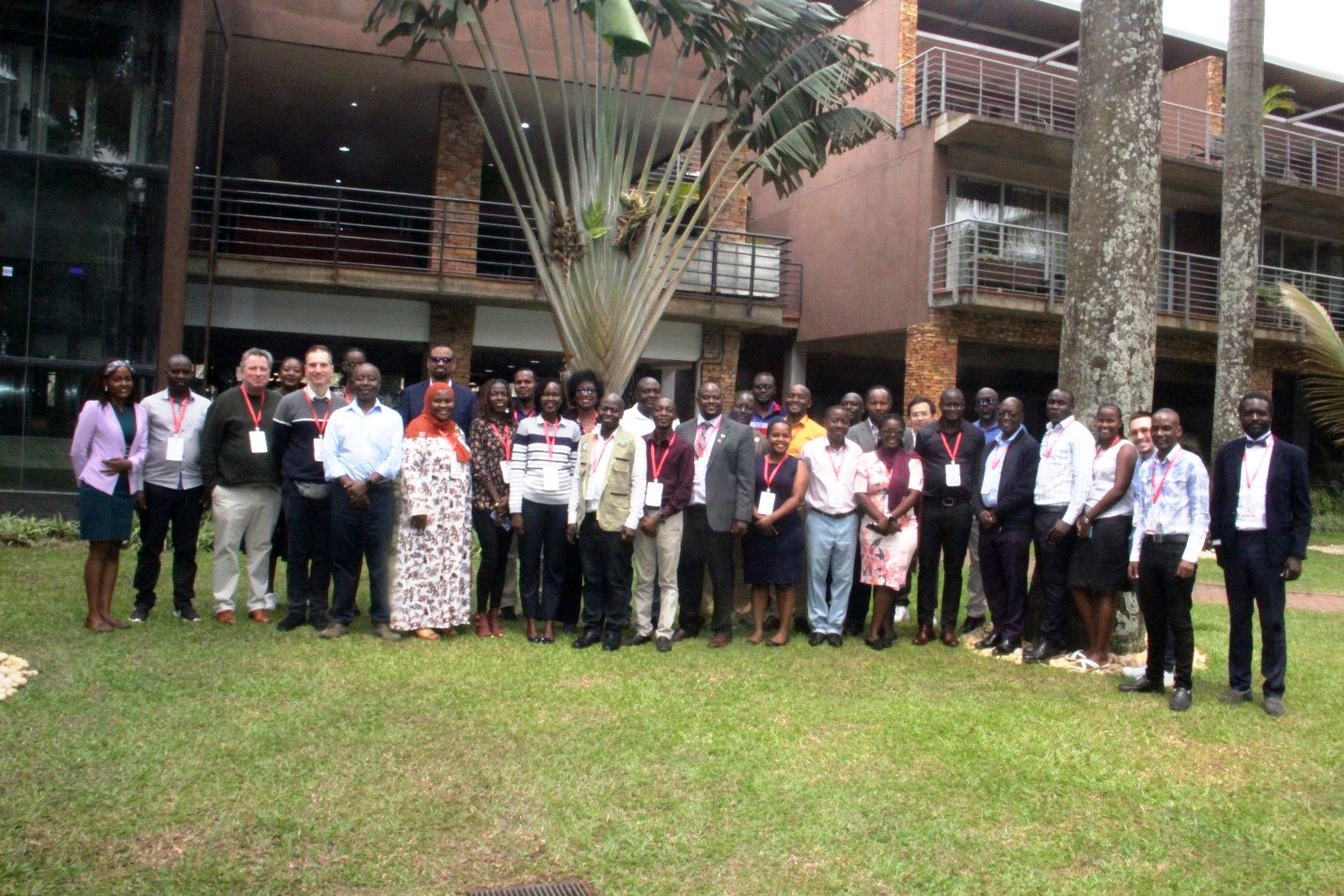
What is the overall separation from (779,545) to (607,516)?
131cm

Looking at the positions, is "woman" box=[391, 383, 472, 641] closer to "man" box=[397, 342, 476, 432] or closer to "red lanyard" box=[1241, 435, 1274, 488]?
"man" box=[397, 342, 476, 432]

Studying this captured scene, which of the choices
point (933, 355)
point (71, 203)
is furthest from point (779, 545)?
point (933, 355)

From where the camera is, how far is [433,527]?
784 cm

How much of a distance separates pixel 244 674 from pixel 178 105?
9329 mm

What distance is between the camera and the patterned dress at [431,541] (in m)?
7.79

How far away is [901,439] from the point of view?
336 inches

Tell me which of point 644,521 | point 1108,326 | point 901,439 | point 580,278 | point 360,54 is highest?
point 360,54

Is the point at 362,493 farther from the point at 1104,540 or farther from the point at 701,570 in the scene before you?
the point at 1104,540

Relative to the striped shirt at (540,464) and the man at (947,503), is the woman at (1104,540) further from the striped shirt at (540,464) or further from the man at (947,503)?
the striped shirt at (540,464)

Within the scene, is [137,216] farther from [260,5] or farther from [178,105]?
[260,5]

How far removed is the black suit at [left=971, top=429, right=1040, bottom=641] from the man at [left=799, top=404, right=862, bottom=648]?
0.95 meters

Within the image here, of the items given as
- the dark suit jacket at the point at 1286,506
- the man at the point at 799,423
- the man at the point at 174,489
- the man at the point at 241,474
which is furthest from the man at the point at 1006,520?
the man at the point at 174,489

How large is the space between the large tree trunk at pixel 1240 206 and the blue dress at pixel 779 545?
372 inches

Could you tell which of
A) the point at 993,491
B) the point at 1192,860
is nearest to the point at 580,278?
the point at 993,491
